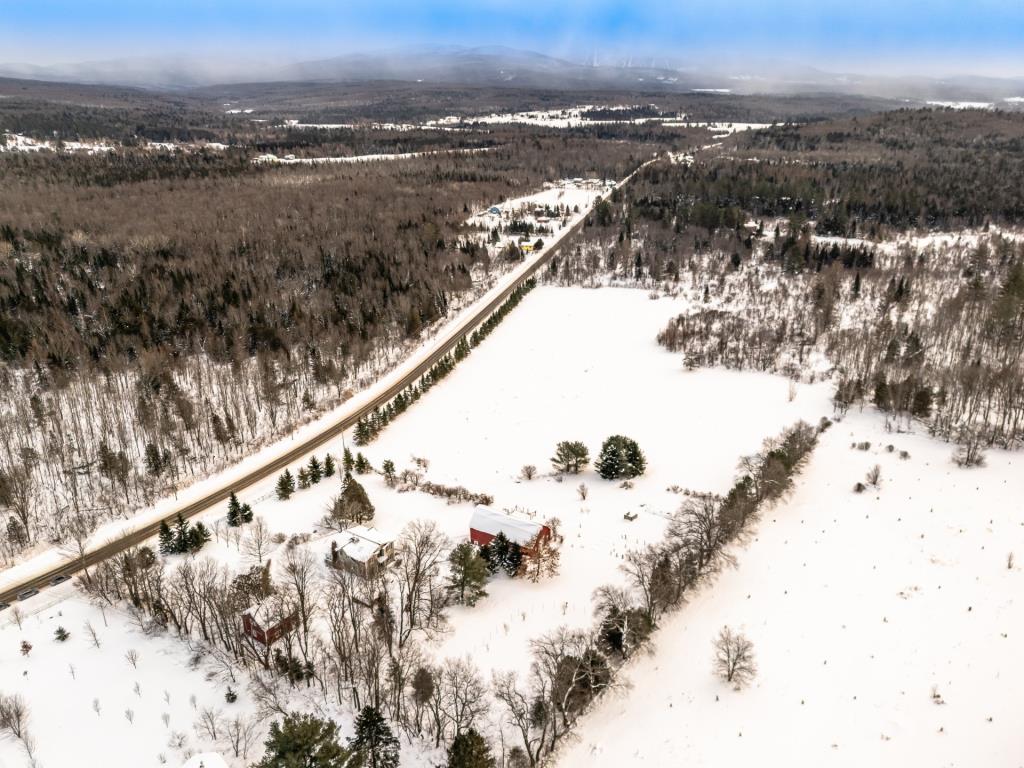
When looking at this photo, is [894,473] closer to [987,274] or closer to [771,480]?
[771,480]

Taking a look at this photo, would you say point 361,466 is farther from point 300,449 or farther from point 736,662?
point 736,662

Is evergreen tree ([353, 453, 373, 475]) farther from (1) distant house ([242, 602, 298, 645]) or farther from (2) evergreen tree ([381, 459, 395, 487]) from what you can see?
(1) distant house ([242, 602, 298, 645])

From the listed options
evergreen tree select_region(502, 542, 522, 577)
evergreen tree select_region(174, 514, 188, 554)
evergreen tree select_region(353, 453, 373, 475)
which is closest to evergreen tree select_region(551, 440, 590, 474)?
evergreen tree select_region(502, 542, 522, 577)

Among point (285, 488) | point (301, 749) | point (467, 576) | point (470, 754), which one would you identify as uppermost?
point (301, 749)

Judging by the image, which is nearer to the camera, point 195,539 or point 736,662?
point 736,662

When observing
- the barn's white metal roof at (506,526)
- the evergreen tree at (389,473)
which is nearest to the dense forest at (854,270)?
the barn's white metal roof at (506,526)

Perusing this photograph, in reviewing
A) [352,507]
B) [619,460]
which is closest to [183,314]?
[352,507]
